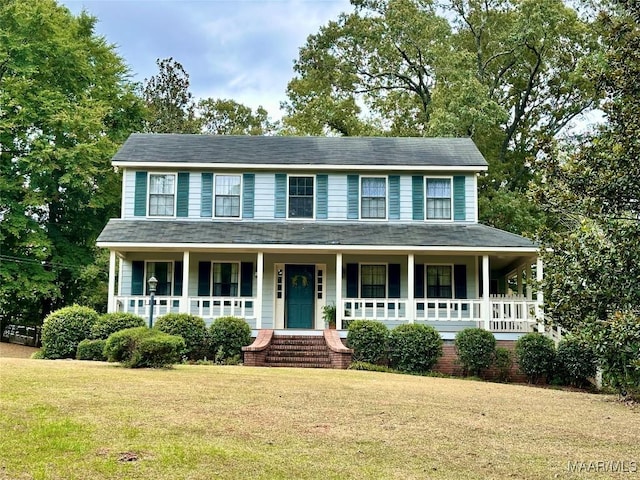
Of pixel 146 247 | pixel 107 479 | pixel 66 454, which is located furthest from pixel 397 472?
pixel 146 247

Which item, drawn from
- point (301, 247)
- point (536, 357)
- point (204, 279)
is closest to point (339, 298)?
point (301, 247)

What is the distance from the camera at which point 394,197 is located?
2248 centimetres

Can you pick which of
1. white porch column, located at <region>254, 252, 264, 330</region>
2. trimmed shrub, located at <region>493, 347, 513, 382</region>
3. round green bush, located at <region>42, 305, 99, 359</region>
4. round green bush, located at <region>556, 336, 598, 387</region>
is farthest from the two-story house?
round green bush, located at <region>556, 336, 598, 387</region>

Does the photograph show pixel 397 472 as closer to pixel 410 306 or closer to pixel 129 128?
pixel 410 306

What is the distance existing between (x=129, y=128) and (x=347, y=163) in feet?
46.1

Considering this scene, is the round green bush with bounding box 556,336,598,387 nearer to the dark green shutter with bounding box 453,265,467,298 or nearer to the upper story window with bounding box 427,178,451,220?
the dark green shutter with bounding box 453,265,467,298

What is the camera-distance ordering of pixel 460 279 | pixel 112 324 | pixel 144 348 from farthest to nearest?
pixel 460 279
pixel 112 324
pixel 144 348

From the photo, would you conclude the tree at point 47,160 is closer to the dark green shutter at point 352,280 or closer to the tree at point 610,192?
the dark green shutter at point 352,280

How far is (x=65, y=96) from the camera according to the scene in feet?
94.3

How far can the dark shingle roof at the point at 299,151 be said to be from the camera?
73.7ft

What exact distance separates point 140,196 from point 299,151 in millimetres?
5468

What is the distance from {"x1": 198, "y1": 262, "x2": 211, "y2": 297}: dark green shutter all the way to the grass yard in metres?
9.50

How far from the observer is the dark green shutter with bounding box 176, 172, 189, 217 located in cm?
2234

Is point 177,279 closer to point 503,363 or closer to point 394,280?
point 394,280
